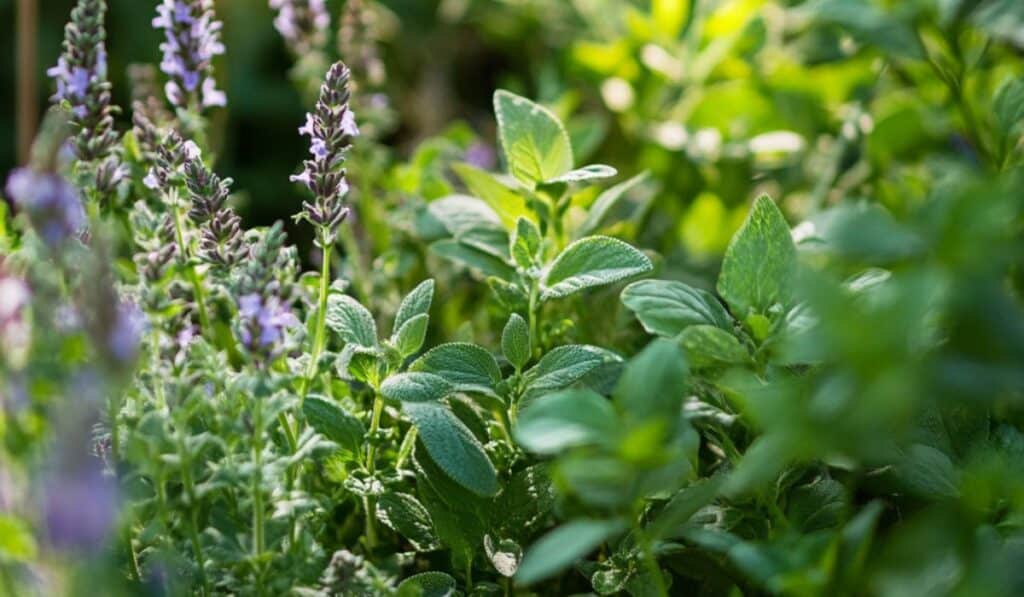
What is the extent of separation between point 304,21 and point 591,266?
450 millimetres

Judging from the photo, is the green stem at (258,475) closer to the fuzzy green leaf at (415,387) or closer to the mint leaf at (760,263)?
the fuzzy green leaf at (415,387)

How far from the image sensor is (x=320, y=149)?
2.04ft

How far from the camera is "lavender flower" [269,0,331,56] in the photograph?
96cm

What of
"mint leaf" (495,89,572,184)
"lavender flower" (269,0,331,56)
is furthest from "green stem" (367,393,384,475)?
"lavender flower" (269,0,331,56)

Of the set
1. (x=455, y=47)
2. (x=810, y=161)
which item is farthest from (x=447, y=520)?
(x=455, y=47)

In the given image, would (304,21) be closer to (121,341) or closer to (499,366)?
(499,366)

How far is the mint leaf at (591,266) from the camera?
0.64 metres

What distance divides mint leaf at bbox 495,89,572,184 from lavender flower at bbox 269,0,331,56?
0.27 metres

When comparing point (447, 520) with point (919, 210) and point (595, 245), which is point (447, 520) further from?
point (919, 210)

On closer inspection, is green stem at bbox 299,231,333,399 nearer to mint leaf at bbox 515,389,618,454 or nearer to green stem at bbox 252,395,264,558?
green stem at bbox 252,395,264,558

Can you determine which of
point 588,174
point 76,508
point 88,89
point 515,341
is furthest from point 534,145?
point 76,508

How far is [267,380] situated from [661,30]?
0.83 meters

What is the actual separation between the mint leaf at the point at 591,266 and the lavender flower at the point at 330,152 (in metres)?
0.14

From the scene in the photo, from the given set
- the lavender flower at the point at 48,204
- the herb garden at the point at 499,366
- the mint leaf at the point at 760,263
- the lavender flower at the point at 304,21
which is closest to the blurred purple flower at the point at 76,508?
the herb garden at the point at 499,366
